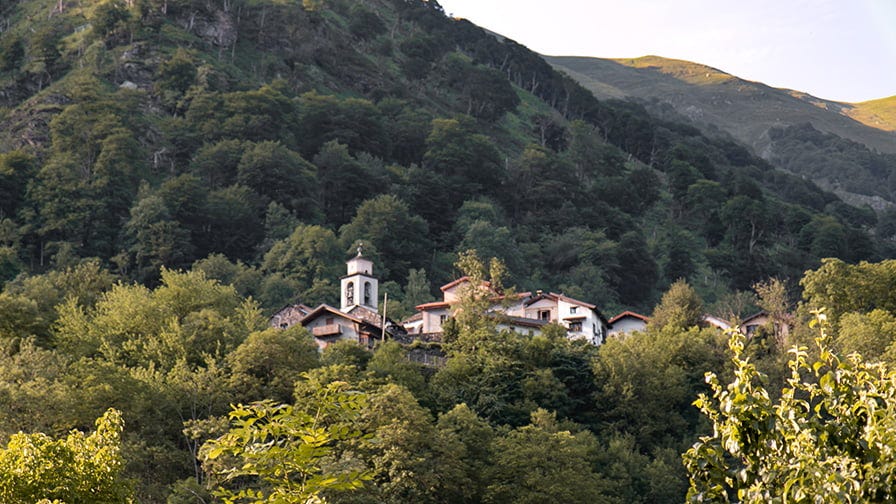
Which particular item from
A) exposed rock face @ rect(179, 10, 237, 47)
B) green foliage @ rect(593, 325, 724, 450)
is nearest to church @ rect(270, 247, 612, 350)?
green foliage @ rect(593, 325, 724, 450)

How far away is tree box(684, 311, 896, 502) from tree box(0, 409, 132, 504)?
62.2ft

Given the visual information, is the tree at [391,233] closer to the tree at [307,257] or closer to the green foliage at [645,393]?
the tree at [307,257]

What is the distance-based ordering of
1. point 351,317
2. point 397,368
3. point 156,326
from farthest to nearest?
point 351,317 → point 156,326 → point 397,368

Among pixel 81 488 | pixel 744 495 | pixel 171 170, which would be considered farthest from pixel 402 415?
pixel 171 170

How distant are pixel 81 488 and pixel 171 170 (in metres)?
91.7

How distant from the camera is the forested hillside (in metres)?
55.7

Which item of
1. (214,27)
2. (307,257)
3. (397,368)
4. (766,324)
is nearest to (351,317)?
(397,368)

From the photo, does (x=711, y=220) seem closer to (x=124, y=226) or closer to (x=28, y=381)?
(x=124, y=226)

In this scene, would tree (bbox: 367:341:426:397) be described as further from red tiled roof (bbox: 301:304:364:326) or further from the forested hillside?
red tiled roof (bbox: 301:304:364:326)

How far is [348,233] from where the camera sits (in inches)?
4156

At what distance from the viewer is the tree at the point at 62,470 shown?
28.3 m

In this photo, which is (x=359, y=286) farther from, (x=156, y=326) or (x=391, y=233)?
(x=391, y=233)

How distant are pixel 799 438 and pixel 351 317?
203ft

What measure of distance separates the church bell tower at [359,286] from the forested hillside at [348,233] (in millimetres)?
4781
